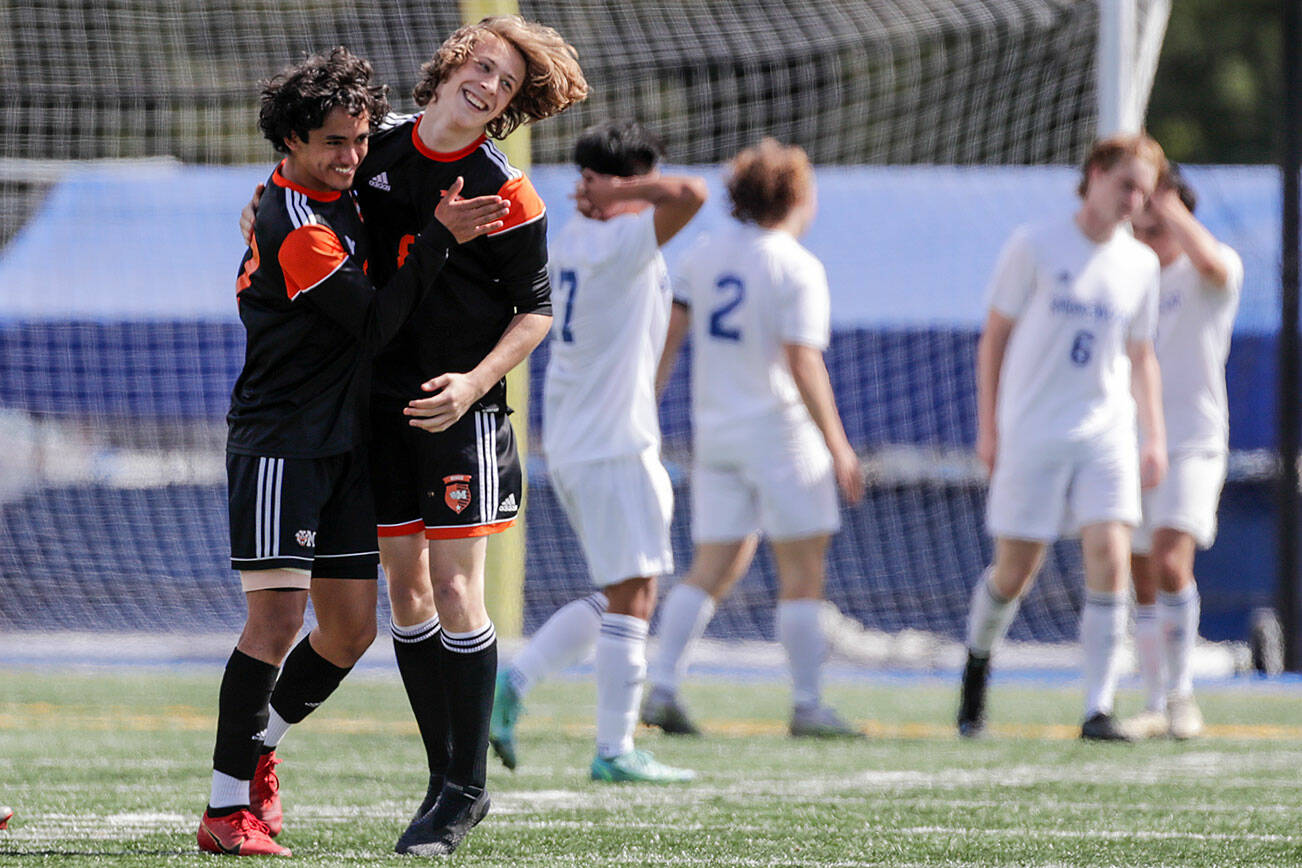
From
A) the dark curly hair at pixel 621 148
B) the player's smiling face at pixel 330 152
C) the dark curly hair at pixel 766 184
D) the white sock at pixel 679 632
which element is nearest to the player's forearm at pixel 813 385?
the dark curly hair at pixel 766 184

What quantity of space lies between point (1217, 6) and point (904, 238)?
16.9 m

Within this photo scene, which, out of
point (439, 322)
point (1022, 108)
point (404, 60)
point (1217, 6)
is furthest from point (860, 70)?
point (1217, 6)

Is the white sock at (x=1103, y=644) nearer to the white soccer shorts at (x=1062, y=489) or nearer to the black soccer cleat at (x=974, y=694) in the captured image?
the white soccer shorts at (x=1062, y=489)

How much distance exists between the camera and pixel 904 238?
13.4m

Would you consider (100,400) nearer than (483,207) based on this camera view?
No

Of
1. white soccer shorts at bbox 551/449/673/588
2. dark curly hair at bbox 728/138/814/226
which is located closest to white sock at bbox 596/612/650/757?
white soccer shorts at bbox 551/449/673/588

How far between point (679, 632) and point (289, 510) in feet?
10.8

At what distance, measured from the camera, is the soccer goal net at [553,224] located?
37.2 ft

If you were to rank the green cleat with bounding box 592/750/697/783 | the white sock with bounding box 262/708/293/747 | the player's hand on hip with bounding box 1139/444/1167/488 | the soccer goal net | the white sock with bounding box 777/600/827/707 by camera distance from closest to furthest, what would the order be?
the white sock with bounding box 262/708/293/747, the green cleat with bounding box 592/750/697/783, the player's hand on hip with bounding box 1139/444/1167/488, the white sock with bounding box 777/600/827/707, the soccer goal net

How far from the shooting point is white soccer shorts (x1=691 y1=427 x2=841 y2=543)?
21.1ft

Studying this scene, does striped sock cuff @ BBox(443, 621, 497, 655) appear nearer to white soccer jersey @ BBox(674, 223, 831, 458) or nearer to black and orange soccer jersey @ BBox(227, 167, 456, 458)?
black and orange soccer jersey @ BBox(227, 167, 456, 458)

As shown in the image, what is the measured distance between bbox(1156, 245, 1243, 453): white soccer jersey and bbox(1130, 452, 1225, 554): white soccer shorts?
2.1 inches

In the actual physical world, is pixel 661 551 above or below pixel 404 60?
below

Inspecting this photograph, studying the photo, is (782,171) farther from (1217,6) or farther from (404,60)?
(1217,6)
